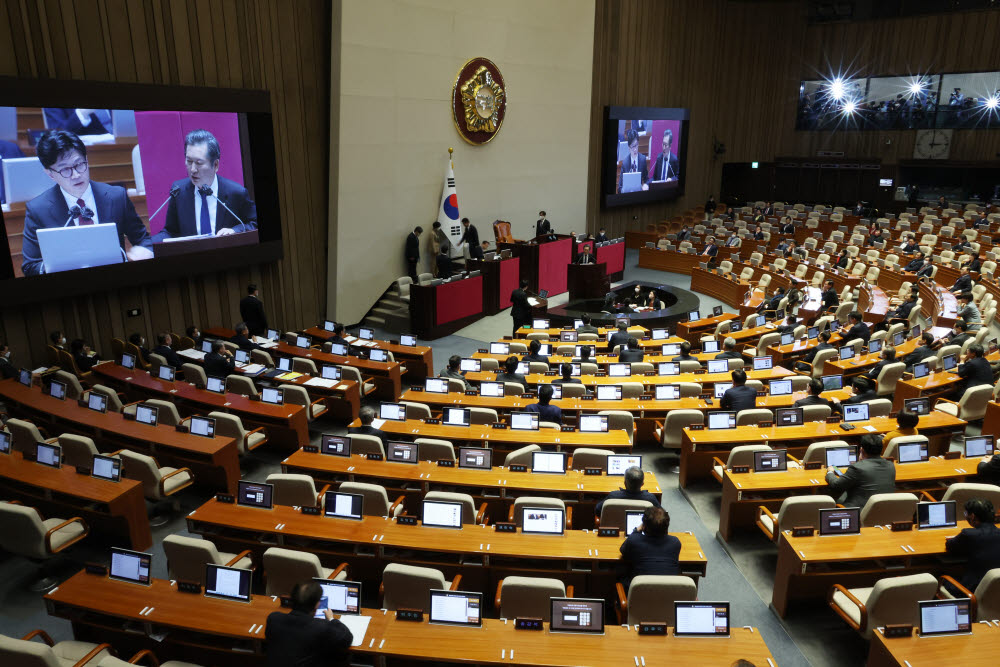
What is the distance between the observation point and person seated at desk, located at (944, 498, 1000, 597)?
472 centimetres

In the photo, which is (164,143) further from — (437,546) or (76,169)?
(437,546)

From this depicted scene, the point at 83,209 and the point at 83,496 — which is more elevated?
the point at 83,209

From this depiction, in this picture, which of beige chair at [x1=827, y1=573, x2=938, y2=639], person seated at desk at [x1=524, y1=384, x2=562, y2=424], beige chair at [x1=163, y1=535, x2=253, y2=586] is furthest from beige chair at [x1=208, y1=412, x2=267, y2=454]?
A: beige chair at [x1=827, y1=573, x2=938, y2=639]

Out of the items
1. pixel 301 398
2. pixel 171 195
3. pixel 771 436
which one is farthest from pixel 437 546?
pixel 171 195

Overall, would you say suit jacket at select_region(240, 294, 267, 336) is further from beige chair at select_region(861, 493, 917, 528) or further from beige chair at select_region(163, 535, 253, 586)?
beige chair at select_region(861, 493, 917, 528)

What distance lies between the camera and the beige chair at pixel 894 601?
4367 millimetres

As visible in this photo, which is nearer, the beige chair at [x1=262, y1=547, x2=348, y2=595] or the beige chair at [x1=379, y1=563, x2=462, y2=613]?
the beige chair at [x1=379, y1=563, x2=462, y2=613]

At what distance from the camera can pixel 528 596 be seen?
4379 mm

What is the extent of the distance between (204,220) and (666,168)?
16.8 meters

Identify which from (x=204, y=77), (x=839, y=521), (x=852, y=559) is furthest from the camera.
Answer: (x=204, y=77)

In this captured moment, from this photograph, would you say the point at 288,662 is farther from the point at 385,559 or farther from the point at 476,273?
the point at 476,273

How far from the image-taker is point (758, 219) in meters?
23.4

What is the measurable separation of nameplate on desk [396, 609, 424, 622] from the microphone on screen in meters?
8.80

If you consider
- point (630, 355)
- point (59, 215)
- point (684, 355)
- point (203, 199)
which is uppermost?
point (203, 199)
